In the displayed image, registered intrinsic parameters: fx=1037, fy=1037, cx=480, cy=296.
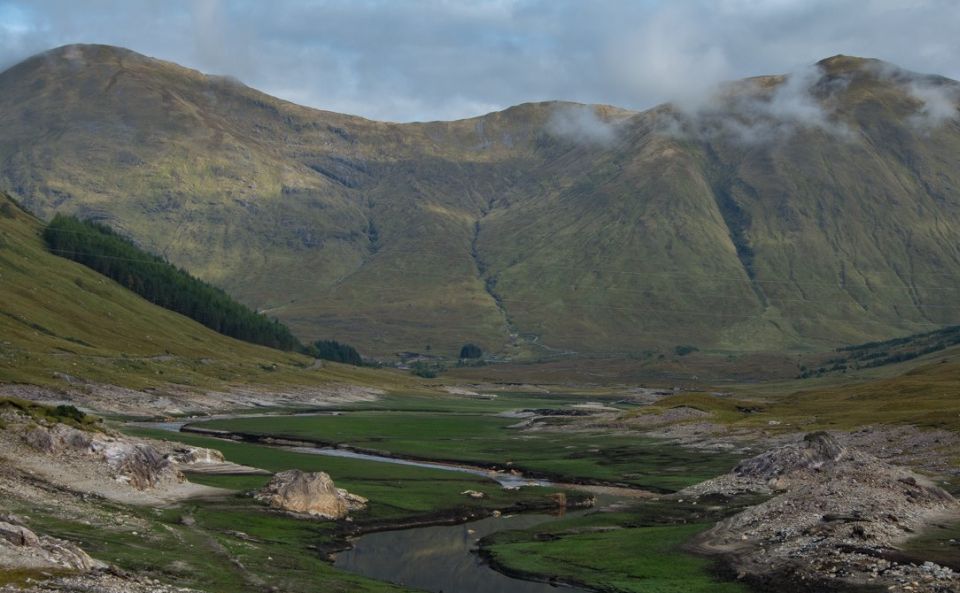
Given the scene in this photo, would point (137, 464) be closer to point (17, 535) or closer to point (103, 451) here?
point (103, 451)

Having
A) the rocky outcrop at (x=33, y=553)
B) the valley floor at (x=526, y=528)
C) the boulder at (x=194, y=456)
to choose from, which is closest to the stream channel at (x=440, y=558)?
the valley floor at (x=526, y=528)

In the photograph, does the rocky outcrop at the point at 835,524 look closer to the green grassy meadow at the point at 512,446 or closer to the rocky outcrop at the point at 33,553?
the green grassy meadow at the point at 512,446

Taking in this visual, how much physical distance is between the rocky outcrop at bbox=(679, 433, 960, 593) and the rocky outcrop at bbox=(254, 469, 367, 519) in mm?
27571

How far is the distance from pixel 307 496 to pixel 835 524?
3774cm

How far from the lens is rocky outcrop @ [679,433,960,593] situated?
52188 mm

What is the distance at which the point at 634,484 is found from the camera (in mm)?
102812

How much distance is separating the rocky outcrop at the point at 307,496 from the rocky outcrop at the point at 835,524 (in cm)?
2757

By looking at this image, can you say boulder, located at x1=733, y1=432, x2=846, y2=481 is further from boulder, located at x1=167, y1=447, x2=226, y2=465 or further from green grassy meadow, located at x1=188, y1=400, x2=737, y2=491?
boulder, located at x1=167, y1=447, x2=226, y2=465

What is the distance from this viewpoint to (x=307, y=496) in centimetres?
7750

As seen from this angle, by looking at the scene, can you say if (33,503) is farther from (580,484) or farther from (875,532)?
(580,484)

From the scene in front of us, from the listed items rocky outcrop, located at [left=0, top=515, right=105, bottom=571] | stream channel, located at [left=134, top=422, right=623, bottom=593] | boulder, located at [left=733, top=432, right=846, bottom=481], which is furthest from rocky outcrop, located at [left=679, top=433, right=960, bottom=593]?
rocky outcrop, located at [left=0, top=515, right=105, bottom=571]

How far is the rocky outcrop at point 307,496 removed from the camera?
76688 millimetres

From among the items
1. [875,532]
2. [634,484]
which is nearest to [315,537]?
[875,532]

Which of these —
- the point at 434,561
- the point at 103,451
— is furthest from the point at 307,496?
the point at 103,451
